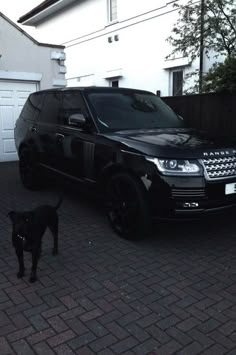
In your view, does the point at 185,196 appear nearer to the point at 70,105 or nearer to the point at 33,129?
the point at 70,105

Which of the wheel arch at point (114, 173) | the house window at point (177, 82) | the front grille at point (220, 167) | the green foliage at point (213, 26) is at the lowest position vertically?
the wheel arch at point (114, 173)

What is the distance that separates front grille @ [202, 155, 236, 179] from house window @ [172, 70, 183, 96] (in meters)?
7.80

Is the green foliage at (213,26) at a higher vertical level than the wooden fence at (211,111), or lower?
higher

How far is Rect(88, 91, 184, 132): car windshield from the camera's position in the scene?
4752 mm

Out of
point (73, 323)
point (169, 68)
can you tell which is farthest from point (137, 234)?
point (169, 68)

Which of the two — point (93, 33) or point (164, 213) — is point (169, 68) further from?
point (164, 213)

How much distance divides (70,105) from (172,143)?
2.00 m

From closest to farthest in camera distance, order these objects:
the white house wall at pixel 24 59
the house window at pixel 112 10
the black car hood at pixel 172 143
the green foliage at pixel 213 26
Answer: the black car hood at pixel 172 143
the green foliage at pixel 213 26
the white house wall at pixel 24 59
the house window at pixel 112 10

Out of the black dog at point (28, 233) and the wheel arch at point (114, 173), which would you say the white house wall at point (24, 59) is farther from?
the black dog at point (28, 233)

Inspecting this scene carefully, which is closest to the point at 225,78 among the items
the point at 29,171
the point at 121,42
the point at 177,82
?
the point at 29,171

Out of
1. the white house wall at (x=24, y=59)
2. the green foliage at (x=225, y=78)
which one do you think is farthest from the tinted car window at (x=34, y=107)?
the white house wall at (x=24, y=59)

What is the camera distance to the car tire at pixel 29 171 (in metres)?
6.36

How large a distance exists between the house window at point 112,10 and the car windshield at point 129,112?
9657mm

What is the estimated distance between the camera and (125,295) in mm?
3088
